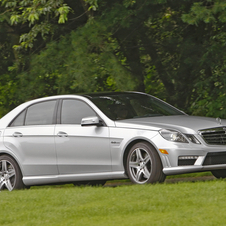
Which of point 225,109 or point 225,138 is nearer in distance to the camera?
point 225,138

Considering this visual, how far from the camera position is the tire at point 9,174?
10750mm

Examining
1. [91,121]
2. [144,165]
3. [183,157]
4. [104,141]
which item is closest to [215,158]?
[183,157]

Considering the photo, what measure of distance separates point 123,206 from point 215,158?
2257 mm

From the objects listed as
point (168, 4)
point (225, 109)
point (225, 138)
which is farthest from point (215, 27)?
point (225, 138)

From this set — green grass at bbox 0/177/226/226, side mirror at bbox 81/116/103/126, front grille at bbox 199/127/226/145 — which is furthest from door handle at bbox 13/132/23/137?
front grille at bbox 199/127/226/145

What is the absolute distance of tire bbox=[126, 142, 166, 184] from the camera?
9078mm

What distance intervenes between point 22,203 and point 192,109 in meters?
8.81

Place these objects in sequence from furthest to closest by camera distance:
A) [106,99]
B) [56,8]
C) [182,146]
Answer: [56,8], [106,99], [182,146]

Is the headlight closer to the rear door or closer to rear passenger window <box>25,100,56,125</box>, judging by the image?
the rear door

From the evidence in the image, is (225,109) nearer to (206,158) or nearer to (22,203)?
(206,158)

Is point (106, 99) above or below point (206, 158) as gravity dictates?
above

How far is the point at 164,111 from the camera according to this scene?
10.6 m

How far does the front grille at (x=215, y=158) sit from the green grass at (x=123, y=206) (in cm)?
40

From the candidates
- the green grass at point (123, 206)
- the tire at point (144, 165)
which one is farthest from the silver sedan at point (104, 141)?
the green grass at point (123, 206)
